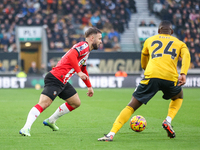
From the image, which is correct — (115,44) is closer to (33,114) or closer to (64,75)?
(64,75)

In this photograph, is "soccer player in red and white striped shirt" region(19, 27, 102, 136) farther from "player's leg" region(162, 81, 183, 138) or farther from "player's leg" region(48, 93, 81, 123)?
"player's leg" region(162, 81, 183, 138)

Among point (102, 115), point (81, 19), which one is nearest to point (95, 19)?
point (81, 19)

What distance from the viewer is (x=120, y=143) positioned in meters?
5.43

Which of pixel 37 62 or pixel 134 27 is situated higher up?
pixel 134 27

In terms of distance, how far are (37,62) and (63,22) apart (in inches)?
171

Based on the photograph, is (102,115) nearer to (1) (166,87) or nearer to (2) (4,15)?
(1) (166,87)

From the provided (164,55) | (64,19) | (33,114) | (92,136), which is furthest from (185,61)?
(64,19)

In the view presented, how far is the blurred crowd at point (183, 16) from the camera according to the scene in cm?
2759

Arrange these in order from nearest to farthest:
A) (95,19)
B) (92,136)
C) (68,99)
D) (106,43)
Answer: (92,136) < (68,99) < (106,43) < (95,19)

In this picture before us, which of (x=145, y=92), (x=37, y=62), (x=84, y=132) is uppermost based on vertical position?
(x=145, y=92)

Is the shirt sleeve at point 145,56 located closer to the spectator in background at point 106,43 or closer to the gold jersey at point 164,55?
the gold jersey at point 164,55

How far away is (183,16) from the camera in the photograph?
29047mm

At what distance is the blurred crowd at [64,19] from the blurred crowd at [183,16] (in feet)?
10.5

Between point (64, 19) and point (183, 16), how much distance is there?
390 inches
